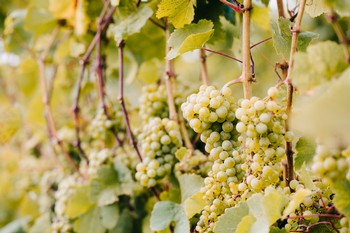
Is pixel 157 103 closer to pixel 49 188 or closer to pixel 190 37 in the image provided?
pixel 190 37

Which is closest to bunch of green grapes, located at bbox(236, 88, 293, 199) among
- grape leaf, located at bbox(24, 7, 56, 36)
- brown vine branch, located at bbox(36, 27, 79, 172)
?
brown vine branch, located at bbox(36, 27, 79, 172)

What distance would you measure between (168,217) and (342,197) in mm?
425

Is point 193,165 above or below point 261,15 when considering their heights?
below

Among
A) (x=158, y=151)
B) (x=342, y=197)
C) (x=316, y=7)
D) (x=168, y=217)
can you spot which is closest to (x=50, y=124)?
(x=158, y=151)

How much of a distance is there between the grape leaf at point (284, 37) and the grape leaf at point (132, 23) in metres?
0.37

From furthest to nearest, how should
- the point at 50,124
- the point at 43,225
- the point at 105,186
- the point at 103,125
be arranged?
the point at 50,124 → the point at 43,225 → the point at 103,125 → the point at 105,186

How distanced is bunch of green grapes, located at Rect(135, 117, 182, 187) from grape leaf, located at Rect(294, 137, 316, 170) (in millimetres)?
382

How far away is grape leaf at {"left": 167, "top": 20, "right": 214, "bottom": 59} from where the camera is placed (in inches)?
30.4

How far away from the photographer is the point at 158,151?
1014 millimetres

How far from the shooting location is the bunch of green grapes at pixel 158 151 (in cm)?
100

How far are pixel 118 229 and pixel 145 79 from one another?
0.49 metres

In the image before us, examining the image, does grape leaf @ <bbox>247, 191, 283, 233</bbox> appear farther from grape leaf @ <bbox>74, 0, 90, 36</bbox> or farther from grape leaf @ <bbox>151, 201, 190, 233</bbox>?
grape leaf @ <bbox>74, 0, 90, 36</bbox>

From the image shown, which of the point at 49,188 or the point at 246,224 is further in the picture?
the point at 49,188

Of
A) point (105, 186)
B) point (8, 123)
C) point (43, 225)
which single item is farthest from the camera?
point (8, 123)
